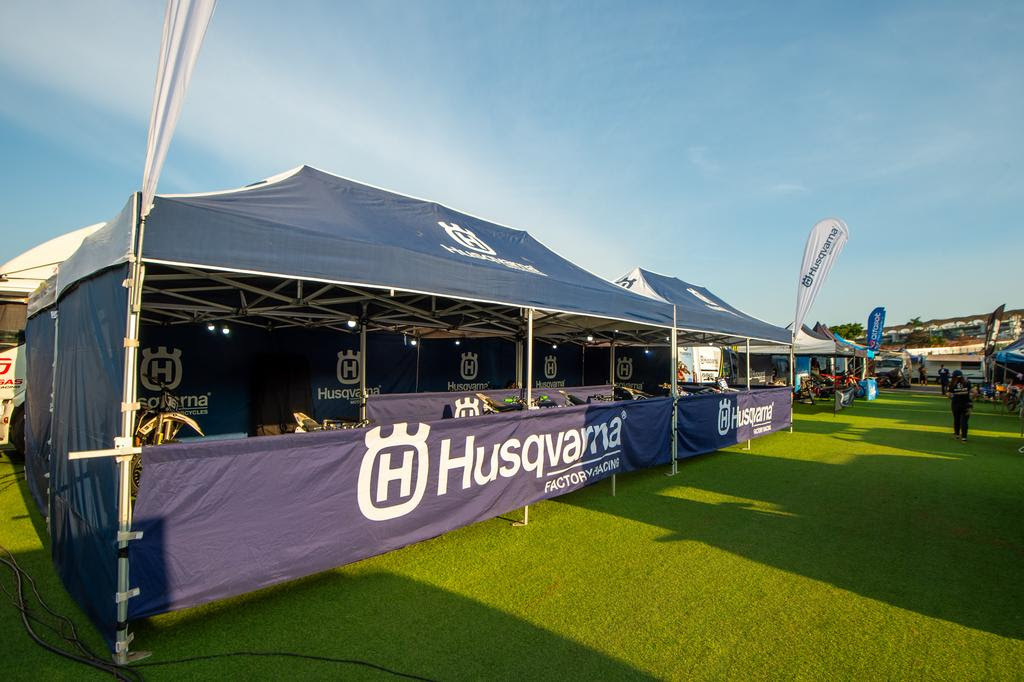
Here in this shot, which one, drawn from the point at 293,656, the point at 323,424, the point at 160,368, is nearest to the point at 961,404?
the point at 323,424

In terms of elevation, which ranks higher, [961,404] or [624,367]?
[624,367]

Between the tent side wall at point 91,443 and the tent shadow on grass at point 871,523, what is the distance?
164 inches

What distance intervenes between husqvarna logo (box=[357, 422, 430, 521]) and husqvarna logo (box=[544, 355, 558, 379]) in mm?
10773

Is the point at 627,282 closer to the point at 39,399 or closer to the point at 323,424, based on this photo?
the point at 323,424

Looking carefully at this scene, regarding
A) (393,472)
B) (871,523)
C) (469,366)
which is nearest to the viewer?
(393,472)

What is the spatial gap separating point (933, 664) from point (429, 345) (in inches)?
396

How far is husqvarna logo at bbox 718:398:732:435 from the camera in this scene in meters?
8.60

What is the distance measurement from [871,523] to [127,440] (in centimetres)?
675

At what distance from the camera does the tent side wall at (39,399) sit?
4949mm

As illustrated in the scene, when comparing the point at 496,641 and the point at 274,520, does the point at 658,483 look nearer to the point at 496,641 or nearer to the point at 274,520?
the point at 496,641

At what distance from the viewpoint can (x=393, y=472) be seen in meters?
3.70

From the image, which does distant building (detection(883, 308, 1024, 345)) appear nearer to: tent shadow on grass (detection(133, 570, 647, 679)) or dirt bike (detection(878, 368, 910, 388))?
dirt bike (detection(878, 368, 910, 388))

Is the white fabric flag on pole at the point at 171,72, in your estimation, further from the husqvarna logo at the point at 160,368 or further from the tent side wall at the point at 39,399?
the husqvarna logo at the point at 160,368

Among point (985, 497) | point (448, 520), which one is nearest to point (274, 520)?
point (448, 520)
